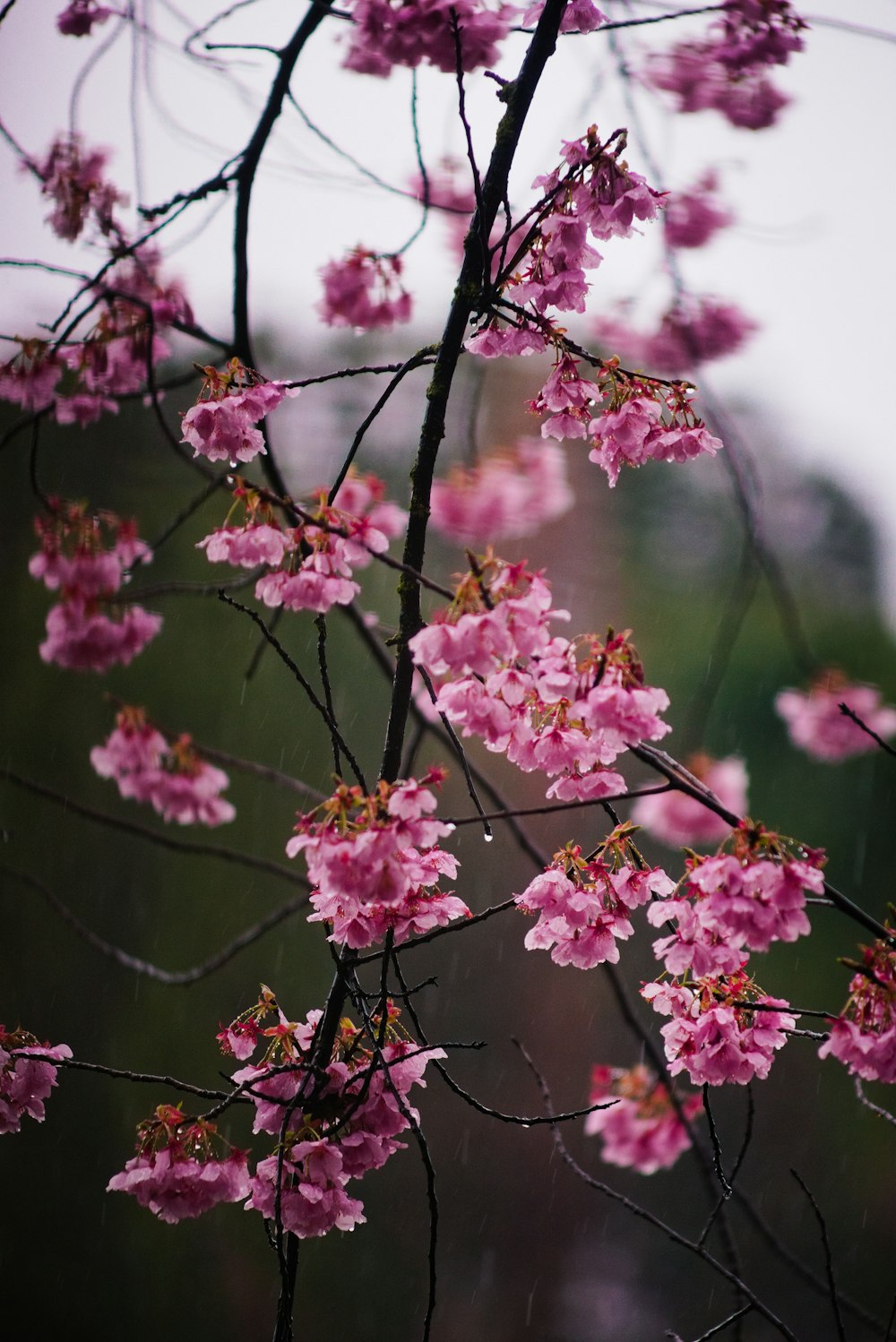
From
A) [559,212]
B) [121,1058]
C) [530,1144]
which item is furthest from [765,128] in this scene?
[530,1144]

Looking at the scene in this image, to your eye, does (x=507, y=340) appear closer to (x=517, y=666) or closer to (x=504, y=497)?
(x=517, y=666)

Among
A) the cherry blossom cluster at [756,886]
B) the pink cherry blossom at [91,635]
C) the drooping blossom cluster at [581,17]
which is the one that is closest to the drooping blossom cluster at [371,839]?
the cherry blossom cluster at [756,886]

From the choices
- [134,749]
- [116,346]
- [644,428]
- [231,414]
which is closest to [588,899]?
[644,428]

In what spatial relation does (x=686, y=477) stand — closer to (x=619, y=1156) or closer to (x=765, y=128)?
(x=765, y=128)

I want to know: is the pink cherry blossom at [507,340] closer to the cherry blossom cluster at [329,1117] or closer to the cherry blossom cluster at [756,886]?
the cherry blossom cluster at [756,886]

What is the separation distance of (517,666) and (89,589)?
1.17 metres

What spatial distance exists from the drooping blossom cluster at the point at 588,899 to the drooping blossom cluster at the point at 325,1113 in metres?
0.15

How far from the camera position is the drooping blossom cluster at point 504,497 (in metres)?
2.09

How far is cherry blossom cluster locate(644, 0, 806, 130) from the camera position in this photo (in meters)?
1.13

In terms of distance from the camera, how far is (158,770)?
1.74 m

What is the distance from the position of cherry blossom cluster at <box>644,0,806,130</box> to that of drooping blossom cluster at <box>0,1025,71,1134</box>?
1.19 m

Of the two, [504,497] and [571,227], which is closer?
[571,227]

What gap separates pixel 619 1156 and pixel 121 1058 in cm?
261

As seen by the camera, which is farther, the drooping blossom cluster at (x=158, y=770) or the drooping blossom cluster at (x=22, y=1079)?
the drooping blossom cluster at (x=158, y=770)
